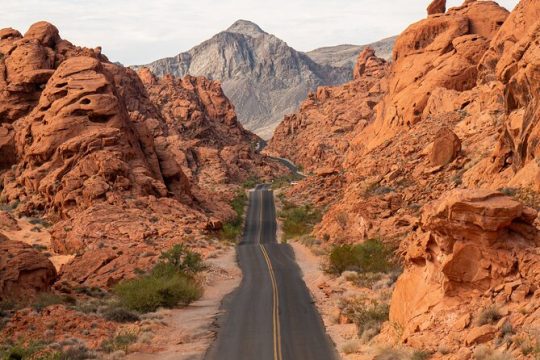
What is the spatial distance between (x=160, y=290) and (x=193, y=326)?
4620mm

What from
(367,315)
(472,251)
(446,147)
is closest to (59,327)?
(367,315)

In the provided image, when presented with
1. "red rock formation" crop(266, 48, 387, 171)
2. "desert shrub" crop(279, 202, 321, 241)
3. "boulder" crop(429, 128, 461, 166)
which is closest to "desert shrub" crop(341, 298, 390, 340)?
"boulder" crop(429, 128, 461, 166)

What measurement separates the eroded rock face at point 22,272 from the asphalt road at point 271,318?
9.12 meters

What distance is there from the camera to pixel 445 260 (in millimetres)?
17578

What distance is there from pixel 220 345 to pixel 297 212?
48.5 m

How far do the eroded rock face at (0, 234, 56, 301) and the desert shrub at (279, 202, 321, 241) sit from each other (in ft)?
111

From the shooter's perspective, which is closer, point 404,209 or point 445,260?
point 445,260

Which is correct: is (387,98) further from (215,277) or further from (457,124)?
(215,277)

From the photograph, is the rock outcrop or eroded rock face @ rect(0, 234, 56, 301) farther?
the rock outcrop

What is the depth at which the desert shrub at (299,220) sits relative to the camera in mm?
64000

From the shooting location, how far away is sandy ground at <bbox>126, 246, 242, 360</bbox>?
882 inches

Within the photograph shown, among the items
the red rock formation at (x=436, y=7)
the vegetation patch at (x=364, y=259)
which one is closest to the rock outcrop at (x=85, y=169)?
the vegetation patch at (x=364, y=259)

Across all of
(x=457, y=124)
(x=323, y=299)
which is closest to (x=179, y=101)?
A: (x=457, y=124)

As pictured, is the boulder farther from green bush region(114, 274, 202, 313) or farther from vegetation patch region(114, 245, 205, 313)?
green bush region(114, 274, 202, 313)
